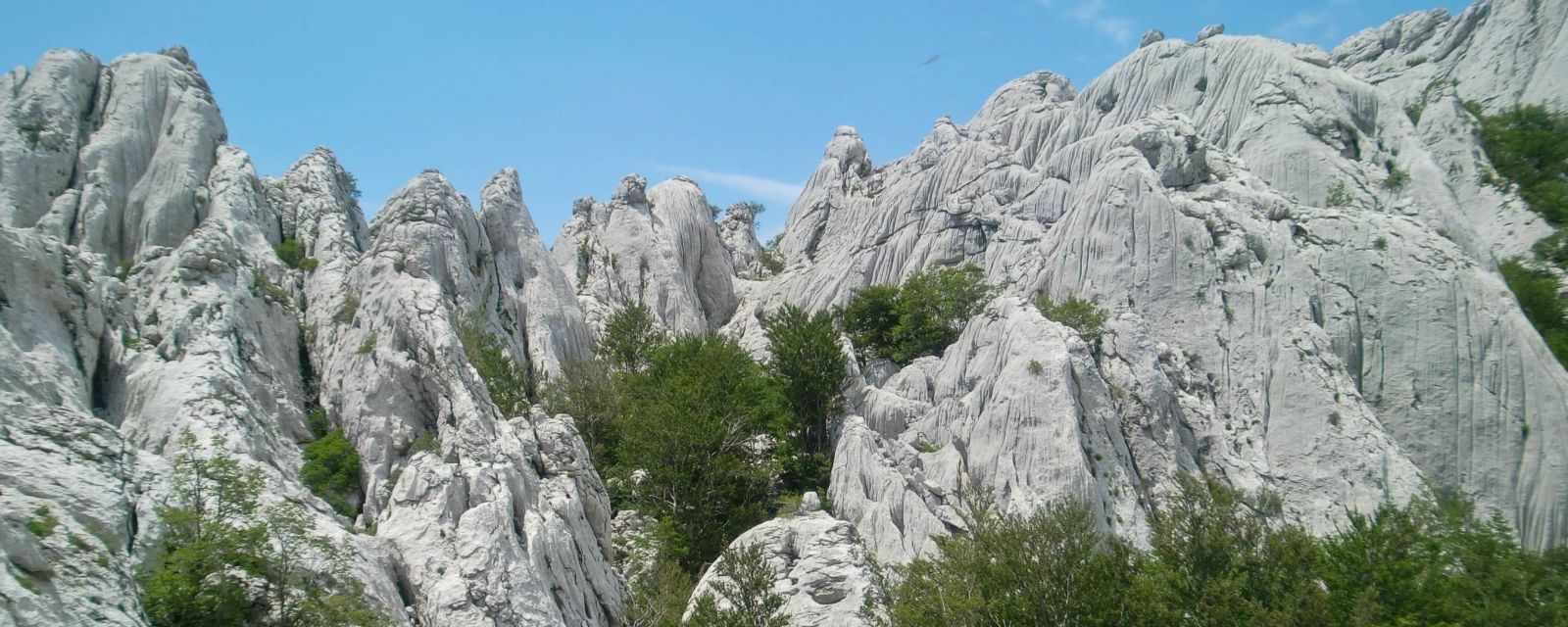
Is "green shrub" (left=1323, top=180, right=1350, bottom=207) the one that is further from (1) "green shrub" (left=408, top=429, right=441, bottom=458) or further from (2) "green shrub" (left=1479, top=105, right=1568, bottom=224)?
(1) "green shrub" (left=408, top=429, right=441, bottom=458)

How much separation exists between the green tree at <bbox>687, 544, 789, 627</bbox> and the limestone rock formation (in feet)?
1.41

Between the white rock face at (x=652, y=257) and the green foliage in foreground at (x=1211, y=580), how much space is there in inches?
1242

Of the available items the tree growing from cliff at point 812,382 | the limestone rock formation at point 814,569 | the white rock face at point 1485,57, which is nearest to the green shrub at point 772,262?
the tree growing from cliff at point 812,382

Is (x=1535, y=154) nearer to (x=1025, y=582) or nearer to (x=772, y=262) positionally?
(x=772, y=262)

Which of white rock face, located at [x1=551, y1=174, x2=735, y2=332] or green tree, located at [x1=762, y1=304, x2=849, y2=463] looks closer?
green tree, located at [x1=762, y1=304, x2=849, y2=463]

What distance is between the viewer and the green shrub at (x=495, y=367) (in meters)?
41.2

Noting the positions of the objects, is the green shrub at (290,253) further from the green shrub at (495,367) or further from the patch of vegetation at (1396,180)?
the patch of vegetation at (1396,180)

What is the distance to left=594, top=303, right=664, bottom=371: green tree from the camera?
54500mm

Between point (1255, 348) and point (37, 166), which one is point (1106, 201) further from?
point (37, 166)

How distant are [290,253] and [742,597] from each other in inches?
966

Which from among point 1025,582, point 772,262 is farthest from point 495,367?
point 772,262

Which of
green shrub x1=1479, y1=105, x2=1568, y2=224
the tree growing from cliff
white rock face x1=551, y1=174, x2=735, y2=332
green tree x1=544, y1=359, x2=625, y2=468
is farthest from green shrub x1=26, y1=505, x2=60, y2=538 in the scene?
green shrub x1=1479, y1=105, x2=1568, y2=224

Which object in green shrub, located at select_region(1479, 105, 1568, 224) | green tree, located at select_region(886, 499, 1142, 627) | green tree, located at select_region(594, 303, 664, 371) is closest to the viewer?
green tree, located at select_region(886, 499, 1142, 627)

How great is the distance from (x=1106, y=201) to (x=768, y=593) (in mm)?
30139
